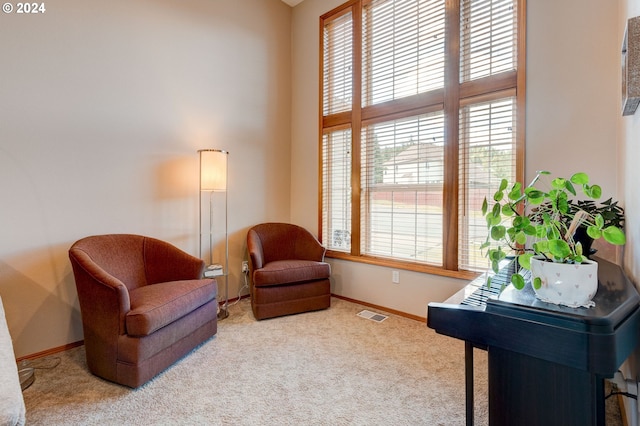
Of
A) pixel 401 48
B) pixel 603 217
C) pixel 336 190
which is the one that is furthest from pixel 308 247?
pixel 603 217

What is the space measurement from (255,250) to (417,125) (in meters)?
2.02

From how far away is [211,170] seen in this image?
3.02 meters

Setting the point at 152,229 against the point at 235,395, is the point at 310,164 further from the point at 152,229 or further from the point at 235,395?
the point at 235,395

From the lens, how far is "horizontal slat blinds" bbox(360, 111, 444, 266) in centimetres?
292

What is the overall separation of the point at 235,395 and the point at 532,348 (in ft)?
5.22

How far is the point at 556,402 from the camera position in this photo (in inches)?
41.0

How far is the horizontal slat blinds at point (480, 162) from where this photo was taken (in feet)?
8.20

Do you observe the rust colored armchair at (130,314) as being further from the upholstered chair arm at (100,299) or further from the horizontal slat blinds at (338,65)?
the horizontal slat blinds at (338,65)

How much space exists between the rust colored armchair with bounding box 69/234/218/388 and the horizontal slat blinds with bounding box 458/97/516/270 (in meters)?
2.23

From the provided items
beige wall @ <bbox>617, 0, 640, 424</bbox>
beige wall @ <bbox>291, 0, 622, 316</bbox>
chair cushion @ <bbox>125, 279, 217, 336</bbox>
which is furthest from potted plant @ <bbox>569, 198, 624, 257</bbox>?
chair cushion @ <bbox>125, 279, 217, 336</bbox>

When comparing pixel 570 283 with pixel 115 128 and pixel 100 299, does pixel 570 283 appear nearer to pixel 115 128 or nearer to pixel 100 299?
pixel 100 299

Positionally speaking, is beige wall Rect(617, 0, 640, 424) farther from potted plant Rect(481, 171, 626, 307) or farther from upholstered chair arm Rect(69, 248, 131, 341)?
upholstered chair arm Rect(69, 248, 131, 341)

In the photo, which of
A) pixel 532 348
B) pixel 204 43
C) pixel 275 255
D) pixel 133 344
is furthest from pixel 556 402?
pixel 204 43

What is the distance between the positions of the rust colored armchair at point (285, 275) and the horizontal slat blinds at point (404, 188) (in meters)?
0.62
